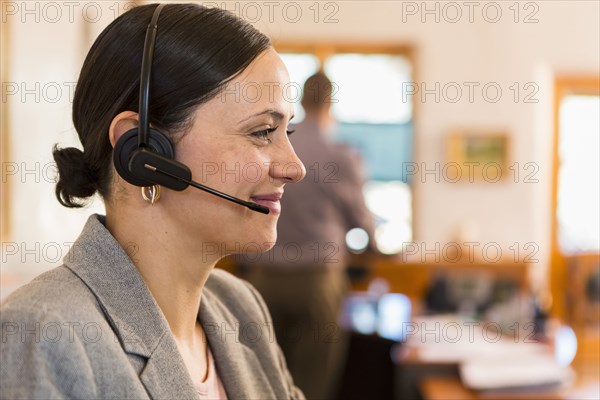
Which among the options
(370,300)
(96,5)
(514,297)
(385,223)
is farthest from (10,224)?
(385,223)

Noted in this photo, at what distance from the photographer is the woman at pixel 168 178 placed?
39.0 inches

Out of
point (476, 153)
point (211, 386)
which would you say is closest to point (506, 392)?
point (211, 386)

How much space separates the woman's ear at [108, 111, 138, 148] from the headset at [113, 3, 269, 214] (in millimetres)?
28

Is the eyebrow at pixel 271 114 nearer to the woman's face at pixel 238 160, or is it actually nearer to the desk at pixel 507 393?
the woman's face at pixel 238 160

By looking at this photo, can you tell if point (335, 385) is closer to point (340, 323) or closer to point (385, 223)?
point (340, 323)

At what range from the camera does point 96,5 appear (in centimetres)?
156

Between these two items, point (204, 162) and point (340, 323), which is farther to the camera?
point (340, 323)

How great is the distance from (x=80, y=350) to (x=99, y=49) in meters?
0.43

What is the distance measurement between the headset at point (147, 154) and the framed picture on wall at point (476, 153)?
15.5 feet

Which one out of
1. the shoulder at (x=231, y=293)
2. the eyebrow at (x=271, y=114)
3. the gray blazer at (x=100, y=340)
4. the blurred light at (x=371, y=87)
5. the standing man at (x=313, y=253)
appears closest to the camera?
the gray blazer at (x=100, y=340)

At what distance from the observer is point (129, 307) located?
39.9 inches

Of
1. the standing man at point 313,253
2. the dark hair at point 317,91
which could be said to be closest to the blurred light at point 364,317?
the standing man at point 313,253

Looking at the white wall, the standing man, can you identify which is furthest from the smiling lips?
the white wall

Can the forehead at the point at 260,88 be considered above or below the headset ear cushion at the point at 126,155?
above
